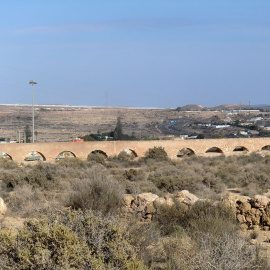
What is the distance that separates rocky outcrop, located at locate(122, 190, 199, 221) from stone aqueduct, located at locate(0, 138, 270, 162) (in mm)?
25842

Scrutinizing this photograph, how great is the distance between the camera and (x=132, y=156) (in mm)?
40688

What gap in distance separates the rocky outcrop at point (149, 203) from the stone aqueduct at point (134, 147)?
25.8m

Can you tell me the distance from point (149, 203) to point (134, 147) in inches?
1163

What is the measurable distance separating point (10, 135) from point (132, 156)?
4185 cm

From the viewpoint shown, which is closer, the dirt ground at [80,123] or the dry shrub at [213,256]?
the dry shrub at [213,256]

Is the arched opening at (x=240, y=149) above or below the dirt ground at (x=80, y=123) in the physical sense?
below

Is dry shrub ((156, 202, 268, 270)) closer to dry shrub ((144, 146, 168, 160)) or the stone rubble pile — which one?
the stone rubble pile

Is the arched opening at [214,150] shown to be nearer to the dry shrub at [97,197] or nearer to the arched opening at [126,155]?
the arched opening at [126,155]

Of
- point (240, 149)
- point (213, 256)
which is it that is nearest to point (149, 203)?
point (213, 256)

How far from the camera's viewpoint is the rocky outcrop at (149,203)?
36.4 ft

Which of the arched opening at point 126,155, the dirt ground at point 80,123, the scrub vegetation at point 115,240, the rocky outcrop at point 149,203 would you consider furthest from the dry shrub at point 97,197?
the dirt ground at point 80,123

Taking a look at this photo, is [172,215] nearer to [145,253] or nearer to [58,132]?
[145,253]

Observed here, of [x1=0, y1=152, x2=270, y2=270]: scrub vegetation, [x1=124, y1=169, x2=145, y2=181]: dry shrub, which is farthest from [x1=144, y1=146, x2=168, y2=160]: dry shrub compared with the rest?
[x1=0, y1=152, x2=270, y2=270]: scrub vegetation

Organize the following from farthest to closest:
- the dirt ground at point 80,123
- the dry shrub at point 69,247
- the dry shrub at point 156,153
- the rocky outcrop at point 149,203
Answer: the dirt ground at point 80,123
the dry shrub at point 156,153
the rocky outcrop at point 149,203
the dry shrub at point 69,247
